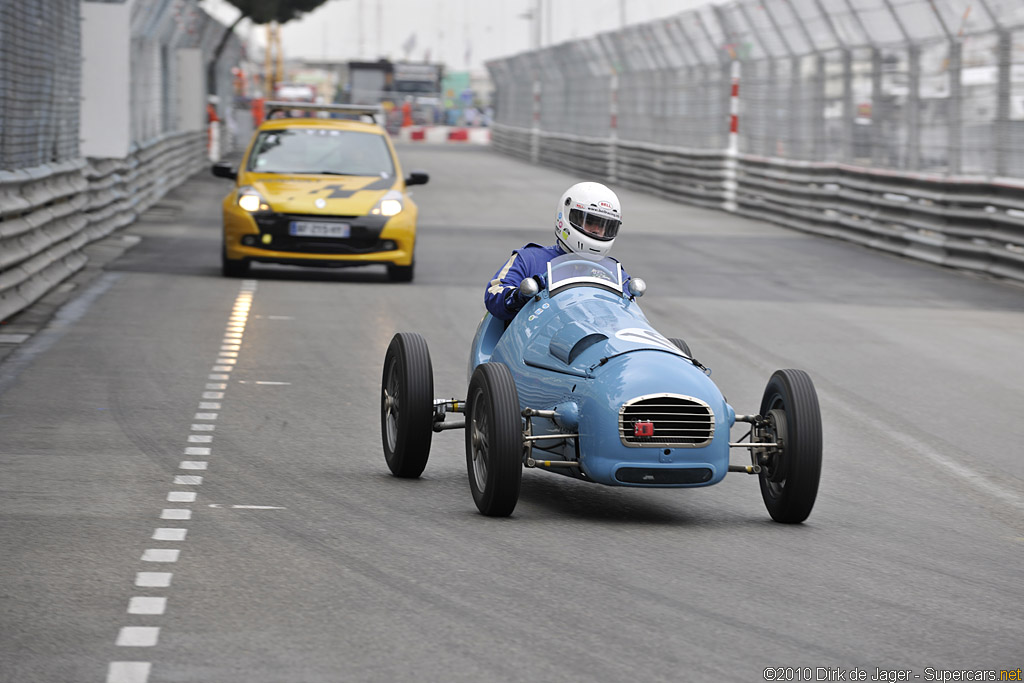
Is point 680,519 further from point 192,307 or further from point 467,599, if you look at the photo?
point 192,307

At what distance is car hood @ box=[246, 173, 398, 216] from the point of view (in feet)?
53.2

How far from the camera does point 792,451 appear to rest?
20.9ft

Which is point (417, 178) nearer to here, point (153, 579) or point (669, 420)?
point (669, 420)

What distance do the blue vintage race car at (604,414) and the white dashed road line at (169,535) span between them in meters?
0.95

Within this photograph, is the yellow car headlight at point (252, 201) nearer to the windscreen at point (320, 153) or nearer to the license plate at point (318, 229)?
the license plate at point (318, 229)

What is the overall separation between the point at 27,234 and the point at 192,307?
4.81 feet

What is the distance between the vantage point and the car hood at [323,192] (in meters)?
16.2

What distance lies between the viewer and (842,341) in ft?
42.8

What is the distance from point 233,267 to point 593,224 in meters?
9.38

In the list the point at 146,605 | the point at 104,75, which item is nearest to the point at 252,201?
the point at 104,75

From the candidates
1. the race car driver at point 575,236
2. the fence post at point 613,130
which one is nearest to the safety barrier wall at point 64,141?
the race car driver at point 575,236

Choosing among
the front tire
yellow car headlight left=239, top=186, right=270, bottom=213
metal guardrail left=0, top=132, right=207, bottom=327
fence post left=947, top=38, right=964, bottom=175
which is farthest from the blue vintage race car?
fence post left=947, top=38, right=964, bottom=175

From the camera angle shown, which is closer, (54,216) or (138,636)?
(138,636)

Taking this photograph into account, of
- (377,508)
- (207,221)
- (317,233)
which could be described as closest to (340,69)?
(207,221)
